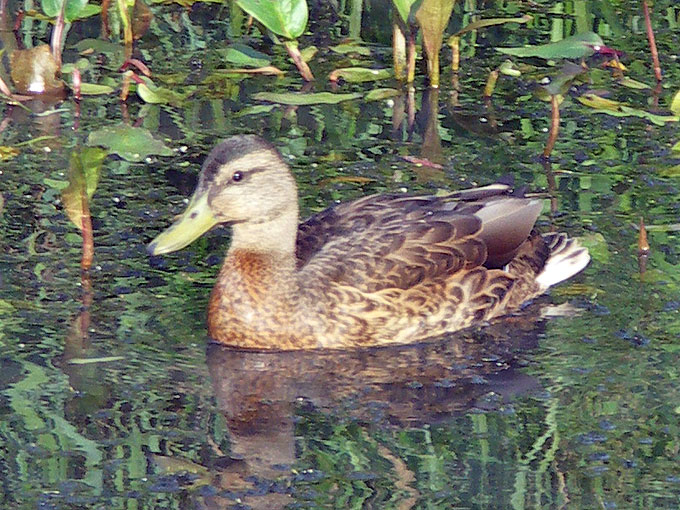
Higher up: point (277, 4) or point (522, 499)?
point (277, 4)

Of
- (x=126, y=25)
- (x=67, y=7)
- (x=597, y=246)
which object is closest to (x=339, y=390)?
(x=597, y=246)

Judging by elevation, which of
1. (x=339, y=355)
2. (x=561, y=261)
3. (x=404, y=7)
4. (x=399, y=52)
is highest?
(x=404, y=7)

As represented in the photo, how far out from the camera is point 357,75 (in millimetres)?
10477

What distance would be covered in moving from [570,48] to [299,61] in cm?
181

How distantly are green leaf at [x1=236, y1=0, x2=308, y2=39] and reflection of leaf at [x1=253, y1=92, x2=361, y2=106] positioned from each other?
0.47m

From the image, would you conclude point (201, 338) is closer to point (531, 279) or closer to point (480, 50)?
point (531, 279)

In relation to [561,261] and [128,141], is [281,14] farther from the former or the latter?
[561,261]

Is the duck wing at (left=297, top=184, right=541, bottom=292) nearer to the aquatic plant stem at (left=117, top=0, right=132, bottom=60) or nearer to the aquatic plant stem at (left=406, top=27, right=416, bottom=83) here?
the aquatic plant stem at (left=406, top=27, right=416, bottom=83)

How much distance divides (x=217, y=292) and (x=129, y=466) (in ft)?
5.13

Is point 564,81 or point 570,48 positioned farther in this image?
point 570,48

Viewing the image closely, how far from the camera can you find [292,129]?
9914 millimetres

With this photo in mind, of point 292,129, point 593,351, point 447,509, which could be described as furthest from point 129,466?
point 292,129

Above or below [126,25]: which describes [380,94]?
below

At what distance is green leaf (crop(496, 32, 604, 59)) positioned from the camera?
9930mm
